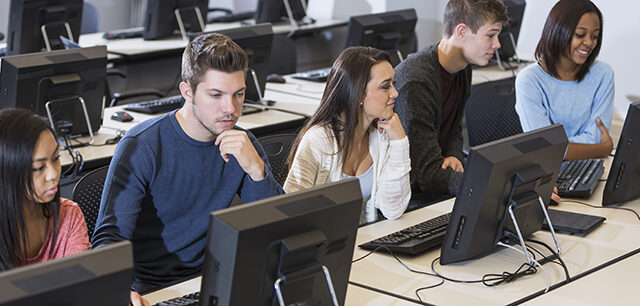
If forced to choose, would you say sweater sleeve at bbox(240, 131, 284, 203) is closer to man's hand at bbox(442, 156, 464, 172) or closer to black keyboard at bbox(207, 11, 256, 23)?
man's hand at bbox(442, 156, 464, 172)

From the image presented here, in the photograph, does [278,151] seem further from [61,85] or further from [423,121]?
[61,85]

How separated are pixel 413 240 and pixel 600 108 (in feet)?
4.28

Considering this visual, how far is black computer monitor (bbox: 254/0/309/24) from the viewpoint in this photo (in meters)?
5.36

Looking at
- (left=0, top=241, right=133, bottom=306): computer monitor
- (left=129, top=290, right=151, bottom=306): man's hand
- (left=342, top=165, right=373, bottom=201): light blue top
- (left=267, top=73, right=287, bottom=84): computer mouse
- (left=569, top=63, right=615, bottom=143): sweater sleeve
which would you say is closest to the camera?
(left=0, top=241, right=133, bottom=306): computer monitor

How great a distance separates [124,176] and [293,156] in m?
0.63

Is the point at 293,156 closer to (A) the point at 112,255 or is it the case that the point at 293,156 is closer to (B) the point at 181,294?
(B) the point at 181,294

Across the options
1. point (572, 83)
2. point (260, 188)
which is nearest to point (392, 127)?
point (260, 188)

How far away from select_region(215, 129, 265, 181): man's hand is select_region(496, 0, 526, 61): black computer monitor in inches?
115

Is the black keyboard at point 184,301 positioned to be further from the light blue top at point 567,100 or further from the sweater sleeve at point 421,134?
the light blue top at point 567,100

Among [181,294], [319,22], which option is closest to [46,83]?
[181,294]

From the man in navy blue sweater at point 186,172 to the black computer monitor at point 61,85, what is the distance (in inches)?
38.3

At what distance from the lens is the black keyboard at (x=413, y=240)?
194cm

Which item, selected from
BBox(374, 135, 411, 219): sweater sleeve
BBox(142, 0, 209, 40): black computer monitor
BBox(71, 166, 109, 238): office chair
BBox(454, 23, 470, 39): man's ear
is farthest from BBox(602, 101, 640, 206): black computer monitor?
BBox(142, 0, 209, 40): black computer monitor

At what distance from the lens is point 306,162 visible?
2.25 meters
